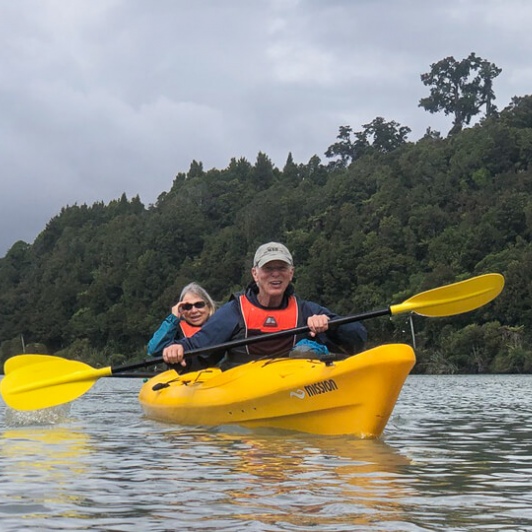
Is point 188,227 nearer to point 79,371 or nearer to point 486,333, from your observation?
point 486,333

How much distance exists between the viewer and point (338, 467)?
5.42m

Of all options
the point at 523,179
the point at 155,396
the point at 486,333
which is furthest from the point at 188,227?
the point at 155,396

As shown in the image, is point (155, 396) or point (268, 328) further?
point (155, 396)

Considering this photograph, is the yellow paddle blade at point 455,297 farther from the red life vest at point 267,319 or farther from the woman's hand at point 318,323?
the woman's hand at point 318,323

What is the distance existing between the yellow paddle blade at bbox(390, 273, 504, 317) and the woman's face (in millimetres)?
2241

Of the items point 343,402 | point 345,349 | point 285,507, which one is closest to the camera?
point 285,507

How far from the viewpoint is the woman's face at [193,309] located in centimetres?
973

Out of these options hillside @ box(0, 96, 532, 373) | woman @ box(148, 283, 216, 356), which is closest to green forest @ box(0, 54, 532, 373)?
hillside @ box(0, 96, 532, 373)

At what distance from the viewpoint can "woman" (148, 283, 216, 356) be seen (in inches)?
384

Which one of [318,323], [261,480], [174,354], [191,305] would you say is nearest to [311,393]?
[318,323]

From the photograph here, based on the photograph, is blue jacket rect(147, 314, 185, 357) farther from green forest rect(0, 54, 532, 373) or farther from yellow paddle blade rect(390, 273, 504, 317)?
green forest rect(0, 54, 532, 373)

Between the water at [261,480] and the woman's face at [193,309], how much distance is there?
172 cm

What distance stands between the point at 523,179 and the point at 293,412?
69.5 metres

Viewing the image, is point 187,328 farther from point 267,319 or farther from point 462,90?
point 462,90
